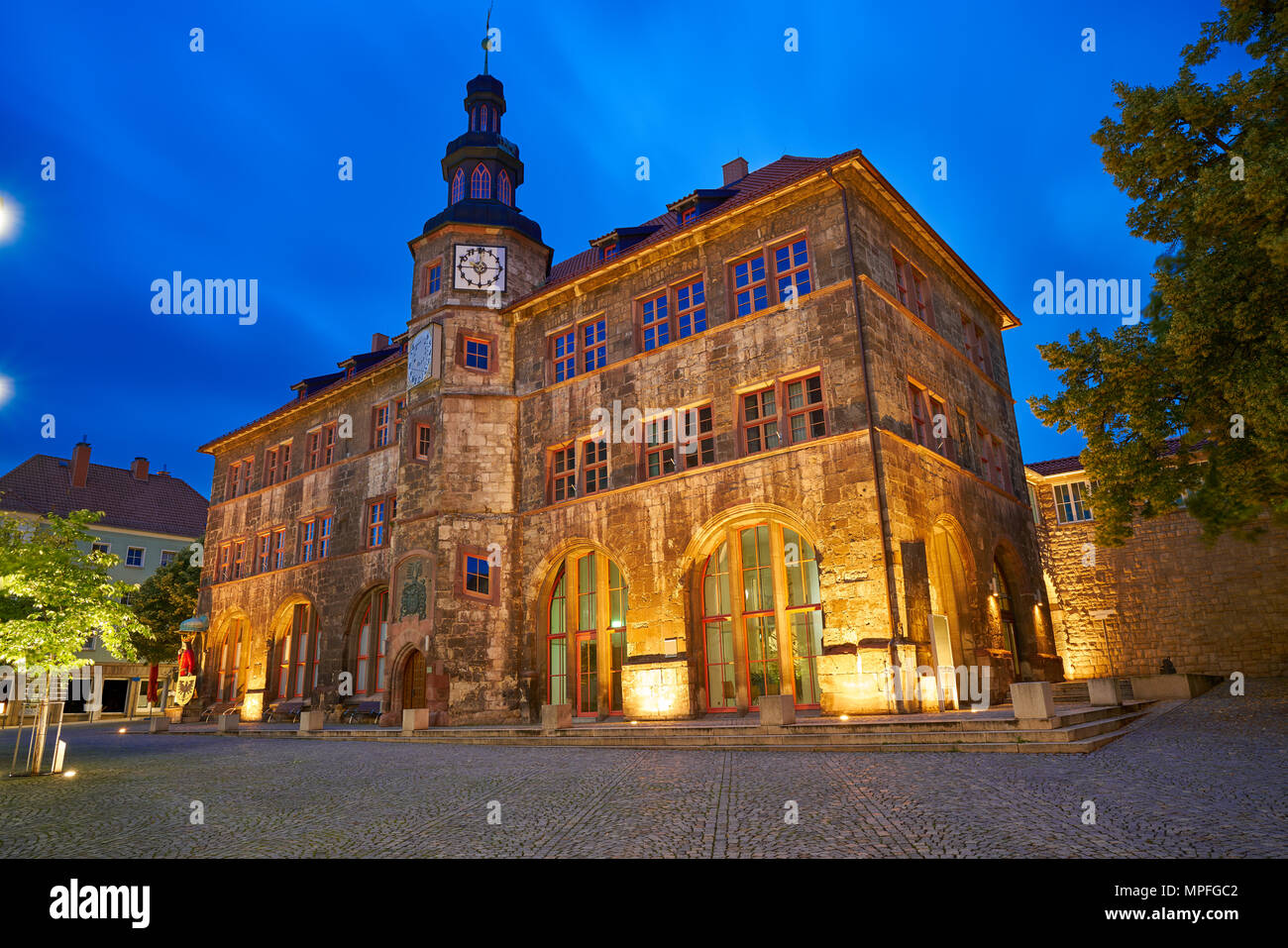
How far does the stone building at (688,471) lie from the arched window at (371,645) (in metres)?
0.14

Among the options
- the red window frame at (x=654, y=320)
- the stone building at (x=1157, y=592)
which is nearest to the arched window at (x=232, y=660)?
the red window frame at (x=654, y=320)

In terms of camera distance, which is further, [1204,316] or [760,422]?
[760,422]

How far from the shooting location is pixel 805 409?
1816cm

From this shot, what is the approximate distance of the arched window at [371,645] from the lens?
2812cm

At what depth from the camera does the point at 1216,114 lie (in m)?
11.9

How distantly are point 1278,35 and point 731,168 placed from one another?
1678cm

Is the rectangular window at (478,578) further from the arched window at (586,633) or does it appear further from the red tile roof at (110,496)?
the red tile roof at (110,496)

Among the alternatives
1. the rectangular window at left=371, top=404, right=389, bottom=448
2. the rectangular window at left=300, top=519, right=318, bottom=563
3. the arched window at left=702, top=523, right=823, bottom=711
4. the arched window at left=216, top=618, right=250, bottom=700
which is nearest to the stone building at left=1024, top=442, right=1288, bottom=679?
the arched window at left=702, top=523, right=823, bottom=711

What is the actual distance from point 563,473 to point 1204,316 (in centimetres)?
1617

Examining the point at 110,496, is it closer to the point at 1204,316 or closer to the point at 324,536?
the point at 324,536

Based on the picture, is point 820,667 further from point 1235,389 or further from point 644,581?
point 1235,389

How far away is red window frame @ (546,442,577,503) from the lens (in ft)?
74.6

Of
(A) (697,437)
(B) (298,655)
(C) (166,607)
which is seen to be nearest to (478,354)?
(A) (697,437)

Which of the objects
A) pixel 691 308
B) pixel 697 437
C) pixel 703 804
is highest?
pixel 691 308
